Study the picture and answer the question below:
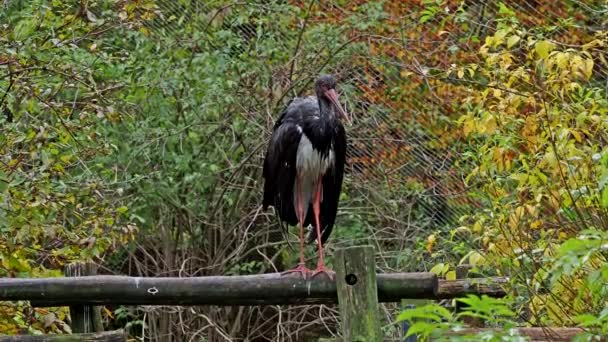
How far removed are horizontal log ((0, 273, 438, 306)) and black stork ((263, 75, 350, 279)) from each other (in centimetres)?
153

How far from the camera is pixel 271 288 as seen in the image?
5.24 metres

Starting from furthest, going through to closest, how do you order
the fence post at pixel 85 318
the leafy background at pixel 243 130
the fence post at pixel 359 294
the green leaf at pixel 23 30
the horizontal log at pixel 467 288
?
the leafy background at pixel 243 130, the green leaf at pixel 23 30, the horizontal log at pixel 467 288, the fence post at pixel 85 318, the fence post at pixel 359 294

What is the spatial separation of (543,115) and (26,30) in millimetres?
2863

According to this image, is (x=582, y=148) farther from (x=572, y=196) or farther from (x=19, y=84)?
(x=19, y=84)

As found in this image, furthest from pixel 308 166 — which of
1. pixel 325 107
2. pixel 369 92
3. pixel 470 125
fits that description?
pixel 369 92

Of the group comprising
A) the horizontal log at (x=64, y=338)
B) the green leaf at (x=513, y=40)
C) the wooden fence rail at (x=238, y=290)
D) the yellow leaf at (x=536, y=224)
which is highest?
the green leaf at (x=513, y=40)

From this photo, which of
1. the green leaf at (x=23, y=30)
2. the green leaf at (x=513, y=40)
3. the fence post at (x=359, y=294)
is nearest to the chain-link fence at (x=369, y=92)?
the green leaf at (x=23, y=30)

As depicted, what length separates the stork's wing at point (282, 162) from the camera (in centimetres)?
682

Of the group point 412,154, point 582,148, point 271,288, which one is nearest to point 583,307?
point 582,148

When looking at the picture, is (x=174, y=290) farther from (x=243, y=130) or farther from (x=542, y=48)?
(x=243, y=130)

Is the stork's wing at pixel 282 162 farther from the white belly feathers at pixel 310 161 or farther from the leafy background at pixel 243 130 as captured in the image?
the leafy background at pixel 243 130

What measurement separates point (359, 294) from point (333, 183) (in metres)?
2.08

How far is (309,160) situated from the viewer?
270 inches

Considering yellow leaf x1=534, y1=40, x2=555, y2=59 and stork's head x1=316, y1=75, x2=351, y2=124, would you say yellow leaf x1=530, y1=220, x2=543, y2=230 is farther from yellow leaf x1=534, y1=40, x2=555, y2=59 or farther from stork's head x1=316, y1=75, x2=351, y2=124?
stork's head x1=316, y1=75, x2=351, y2=124
